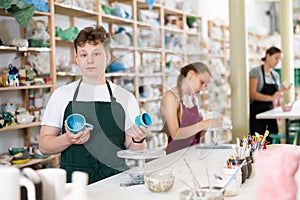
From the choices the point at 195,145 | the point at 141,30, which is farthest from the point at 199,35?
the point at 141,30

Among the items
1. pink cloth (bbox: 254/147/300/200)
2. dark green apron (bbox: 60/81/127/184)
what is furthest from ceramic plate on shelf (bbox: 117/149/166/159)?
pink cloth (bbox: 254/147/300/200)

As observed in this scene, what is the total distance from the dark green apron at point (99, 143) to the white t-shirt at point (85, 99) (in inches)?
0.8

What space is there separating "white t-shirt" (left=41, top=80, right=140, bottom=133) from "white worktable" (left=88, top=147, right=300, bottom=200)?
273 millimetres

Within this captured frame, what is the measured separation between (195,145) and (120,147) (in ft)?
2.87

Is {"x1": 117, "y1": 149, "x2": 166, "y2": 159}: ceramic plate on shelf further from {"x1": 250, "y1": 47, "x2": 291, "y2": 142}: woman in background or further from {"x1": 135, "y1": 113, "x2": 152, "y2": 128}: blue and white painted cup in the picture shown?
{"x1": 250, "y1": 47, "x2": 291, "y2": 142}: woman in background

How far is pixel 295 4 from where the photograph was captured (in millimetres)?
11961

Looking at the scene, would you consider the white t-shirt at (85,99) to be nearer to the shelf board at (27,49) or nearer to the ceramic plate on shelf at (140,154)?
the ceramic plate on shelf at (140,154)

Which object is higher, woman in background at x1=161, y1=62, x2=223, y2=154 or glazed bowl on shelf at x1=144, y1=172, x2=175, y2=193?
woman in background at x1=161, y1=62, x2=223, y2=154

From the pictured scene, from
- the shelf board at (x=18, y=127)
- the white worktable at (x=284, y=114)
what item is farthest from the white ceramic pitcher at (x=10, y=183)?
the white worktable at (x=284, y=114)

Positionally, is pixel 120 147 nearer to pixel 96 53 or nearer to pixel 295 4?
pixel 96 53

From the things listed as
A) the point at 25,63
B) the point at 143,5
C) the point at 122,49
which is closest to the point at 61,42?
the point at 25,63

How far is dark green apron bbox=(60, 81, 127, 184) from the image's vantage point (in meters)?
2.27

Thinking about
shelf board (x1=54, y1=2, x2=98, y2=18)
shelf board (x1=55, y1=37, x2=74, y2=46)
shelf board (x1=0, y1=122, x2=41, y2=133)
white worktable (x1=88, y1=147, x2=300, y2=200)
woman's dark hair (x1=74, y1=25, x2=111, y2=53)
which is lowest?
white worktable (x1=88, y1=147, x2=300, y2=200)

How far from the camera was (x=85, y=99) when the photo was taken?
2336 millimetres
